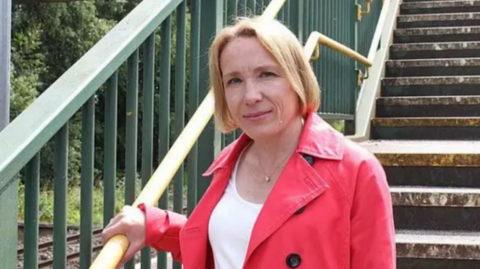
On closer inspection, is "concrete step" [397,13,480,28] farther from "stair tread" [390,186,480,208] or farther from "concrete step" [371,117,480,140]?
"stair tread" [390,186,480,208]

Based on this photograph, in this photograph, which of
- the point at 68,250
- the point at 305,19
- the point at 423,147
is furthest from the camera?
the point at 68,250

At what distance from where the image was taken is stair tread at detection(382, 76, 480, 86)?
5586 mm

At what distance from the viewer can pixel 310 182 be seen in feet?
5.41

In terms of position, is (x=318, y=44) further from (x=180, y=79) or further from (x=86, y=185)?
(x=86, y=185)

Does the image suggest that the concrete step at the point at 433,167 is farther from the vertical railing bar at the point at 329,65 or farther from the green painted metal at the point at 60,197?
the green painted metal at the point at 60,197

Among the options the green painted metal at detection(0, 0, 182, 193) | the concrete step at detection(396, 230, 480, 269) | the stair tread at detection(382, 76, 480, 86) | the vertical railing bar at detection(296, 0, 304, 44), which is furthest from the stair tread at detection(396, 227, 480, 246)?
the stair tread at detection(382, 76, 480, 86)

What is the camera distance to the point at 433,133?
203 inches

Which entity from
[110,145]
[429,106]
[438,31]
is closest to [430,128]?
[429,106]

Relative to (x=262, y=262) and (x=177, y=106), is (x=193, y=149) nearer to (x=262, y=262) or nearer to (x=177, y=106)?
(x=177, y=106)

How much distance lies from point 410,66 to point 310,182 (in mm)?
4746

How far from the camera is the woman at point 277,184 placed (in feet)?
5.29

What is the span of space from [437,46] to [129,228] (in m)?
5.01

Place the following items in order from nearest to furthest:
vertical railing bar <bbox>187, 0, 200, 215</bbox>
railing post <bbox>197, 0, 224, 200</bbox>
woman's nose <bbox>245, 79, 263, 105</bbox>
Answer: woman's nose <bbox>245, 79, 263, 105</bbox> < vertical railing bar <bbox>187, 0, 200, 215</bbox> < railing post <bbox>197, 0, 224, 200</bbox>

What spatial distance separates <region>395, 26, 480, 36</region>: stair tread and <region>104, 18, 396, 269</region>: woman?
17.1ft
